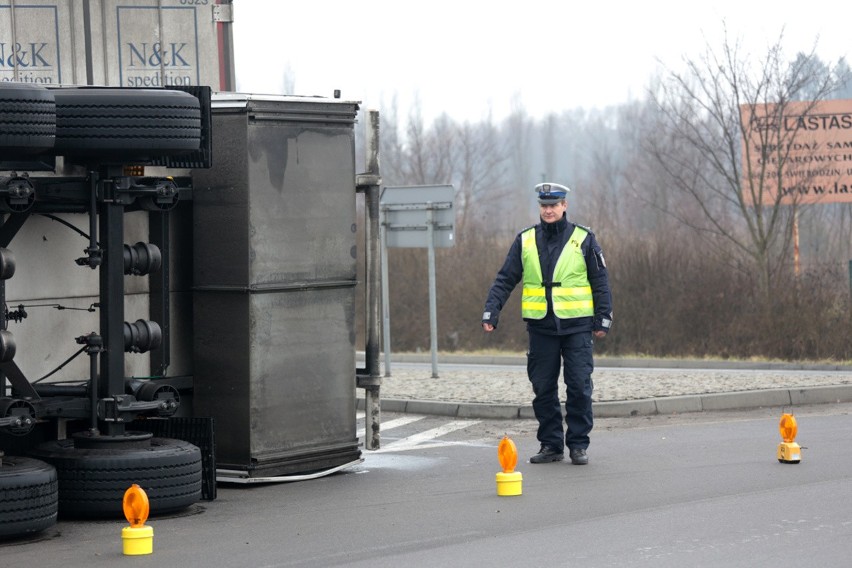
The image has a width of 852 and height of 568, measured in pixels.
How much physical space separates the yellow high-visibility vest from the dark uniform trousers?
174mm

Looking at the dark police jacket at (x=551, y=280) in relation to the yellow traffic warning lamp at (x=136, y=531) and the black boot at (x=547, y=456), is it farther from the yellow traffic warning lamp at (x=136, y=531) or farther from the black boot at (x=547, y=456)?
the yellow traffic warning lamp at (x=136, y=531)

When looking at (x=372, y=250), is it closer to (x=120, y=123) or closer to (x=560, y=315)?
(x=560, y=315)

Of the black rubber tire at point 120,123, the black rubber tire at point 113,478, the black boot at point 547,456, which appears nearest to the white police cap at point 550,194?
the black boot at point 547,456

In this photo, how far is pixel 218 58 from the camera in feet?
37.4

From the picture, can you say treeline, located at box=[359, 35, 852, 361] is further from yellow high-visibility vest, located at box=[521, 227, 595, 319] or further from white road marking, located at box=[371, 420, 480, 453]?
yellow high-visibility vest, located at box=[521, 227, 595, 319]

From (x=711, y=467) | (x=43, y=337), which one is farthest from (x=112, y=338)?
(x=711, y=467)

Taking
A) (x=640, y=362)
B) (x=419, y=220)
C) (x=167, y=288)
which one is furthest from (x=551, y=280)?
(x=640, y=362)

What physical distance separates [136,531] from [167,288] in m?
2.35

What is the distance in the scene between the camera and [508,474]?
8.83 m

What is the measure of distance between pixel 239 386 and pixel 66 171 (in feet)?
5.88

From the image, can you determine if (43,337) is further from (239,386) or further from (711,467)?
(711,467)

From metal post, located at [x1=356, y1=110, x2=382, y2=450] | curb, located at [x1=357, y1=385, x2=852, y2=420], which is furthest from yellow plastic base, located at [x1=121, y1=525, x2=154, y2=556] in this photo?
curb, located at [x1=357, y1=385, x2=852, y2=420]

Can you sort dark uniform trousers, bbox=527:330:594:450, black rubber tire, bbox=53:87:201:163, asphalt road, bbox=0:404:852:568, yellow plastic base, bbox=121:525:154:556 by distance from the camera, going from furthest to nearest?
dark uniform trousers, bbox=527:330:594:450, black rubber tire, bbox=53:87:201:163, yellow plastic base, bbox=121:525:154:556, asphalt road, bbox=0:404:852:568

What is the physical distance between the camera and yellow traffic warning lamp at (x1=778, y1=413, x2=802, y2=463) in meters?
9.85
